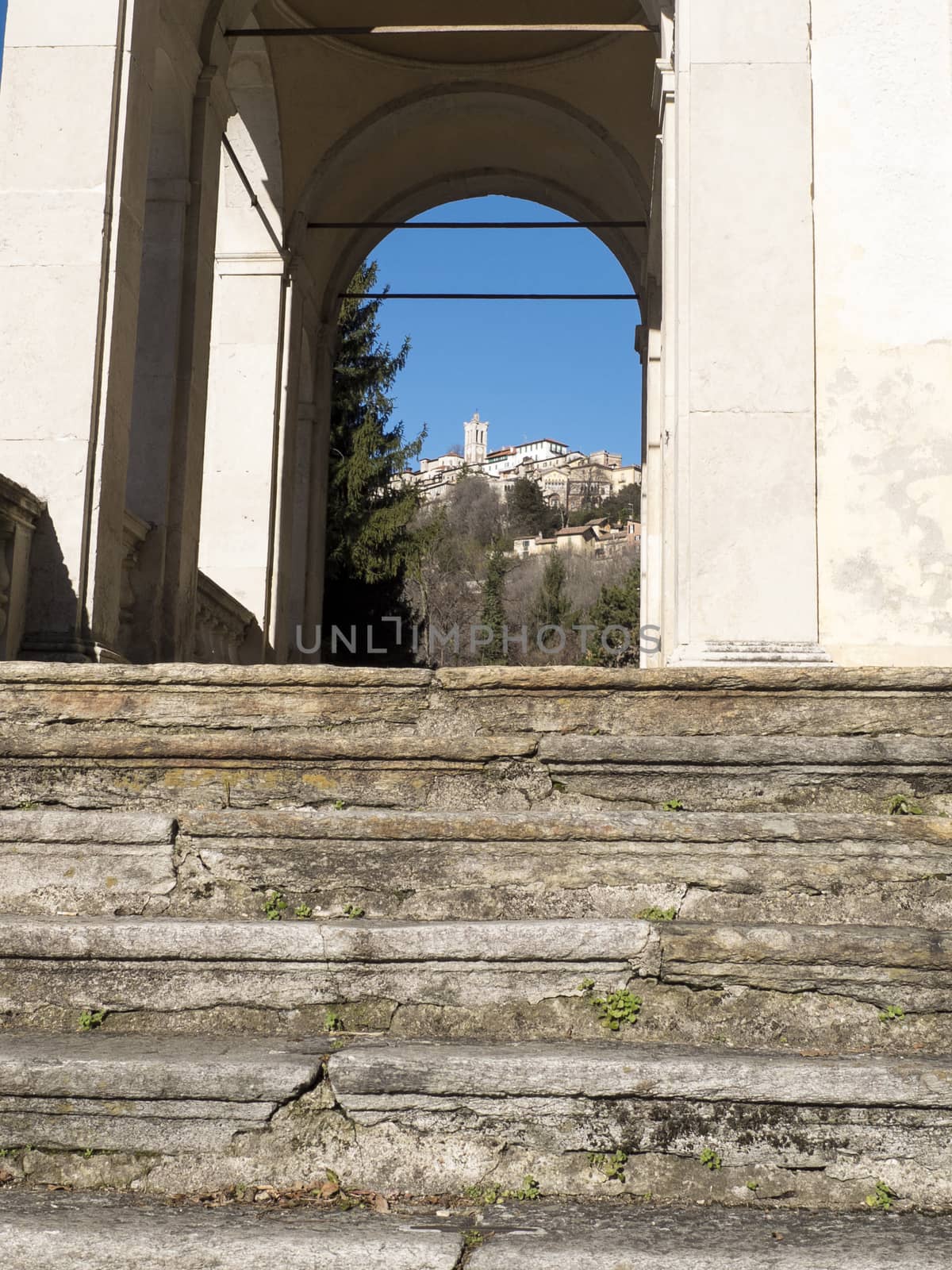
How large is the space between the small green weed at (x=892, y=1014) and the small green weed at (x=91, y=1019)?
79.1 inches

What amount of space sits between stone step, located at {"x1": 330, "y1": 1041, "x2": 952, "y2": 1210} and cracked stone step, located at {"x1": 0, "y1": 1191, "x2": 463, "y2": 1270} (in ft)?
0.88

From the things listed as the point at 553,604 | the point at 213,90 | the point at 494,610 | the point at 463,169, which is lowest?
the point at 494,610

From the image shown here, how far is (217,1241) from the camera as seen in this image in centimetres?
262

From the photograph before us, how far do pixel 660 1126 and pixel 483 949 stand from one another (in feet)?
2.23

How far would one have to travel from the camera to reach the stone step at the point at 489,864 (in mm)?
3770

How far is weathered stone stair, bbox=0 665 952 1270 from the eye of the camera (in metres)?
2.98

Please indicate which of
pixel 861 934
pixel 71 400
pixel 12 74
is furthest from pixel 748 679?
pixel 12 74

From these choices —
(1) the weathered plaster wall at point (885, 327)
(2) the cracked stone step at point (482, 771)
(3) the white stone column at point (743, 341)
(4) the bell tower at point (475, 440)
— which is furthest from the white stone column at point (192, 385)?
(4) the bell tower at point (475, 440)

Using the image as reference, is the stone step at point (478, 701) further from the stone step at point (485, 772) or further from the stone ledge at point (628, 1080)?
the stone ledge at point (628, 1080)

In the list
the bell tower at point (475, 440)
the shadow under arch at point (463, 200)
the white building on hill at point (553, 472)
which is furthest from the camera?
the bell tower at point (475, 440)

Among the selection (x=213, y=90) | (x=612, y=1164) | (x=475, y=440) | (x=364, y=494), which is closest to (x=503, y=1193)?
(x=612, y=1164)

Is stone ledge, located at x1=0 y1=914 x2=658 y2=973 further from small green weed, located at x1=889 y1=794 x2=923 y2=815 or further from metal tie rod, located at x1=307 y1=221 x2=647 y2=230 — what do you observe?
metal tie rod, located at x1=307 y1=221 x2=647 y2=230

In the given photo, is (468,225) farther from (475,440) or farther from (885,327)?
(475,440)

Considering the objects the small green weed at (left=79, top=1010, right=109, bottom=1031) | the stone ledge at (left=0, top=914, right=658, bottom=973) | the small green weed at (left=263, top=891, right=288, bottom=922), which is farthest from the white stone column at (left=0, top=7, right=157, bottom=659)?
the small green weed at (left=79, top=1010, right=109, bottom=1031)
